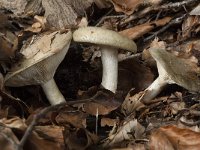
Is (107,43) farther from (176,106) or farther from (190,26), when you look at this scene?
(190,26)

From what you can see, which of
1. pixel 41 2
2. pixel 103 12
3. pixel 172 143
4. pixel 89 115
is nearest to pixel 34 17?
pixel 41 2

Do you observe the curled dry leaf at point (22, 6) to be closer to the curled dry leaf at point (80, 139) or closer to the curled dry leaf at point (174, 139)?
the curled dry leaf at point (80, 139)

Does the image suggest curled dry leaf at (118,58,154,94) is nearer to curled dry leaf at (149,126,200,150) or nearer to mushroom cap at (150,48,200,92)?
mushroom cap at (150,48,200,92)

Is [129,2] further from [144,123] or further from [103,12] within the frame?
[144,123]

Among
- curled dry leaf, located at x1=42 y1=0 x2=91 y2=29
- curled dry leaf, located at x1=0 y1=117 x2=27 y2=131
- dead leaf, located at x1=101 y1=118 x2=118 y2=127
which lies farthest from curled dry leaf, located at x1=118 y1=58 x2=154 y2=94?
curled dry leaf, located at x1=0 y1=117 x2=27 y2=131

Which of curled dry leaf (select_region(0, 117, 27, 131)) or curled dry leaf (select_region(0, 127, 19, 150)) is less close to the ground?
curled dry leaf (select_region(0, 117, 27, 131))
